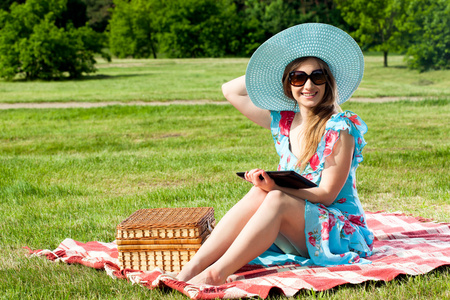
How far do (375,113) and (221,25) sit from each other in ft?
Answer: 131

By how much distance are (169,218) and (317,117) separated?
44.4 inches

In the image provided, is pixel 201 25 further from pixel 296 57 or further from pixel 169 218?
pixel 169 218

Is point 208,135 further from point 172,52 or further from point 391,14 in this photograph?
point 172,52

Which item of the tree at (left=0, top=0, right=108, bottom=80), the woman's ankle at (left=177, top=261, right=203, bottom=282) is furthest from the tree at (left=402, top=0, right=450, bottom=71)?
the woman's ankle at (left=177, top=261, right=203, bottom=282)

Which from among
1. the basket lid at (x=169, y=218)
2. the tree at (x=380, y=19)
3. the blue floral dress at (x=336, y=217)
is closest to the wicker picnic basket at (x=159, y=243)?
the basket lid at (x=169, y=218)

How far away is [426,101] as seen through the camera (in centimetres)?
1313

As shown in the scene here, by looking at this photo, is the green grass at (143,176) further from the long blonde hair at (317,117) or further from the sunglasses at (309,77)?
the sunglasses at (309,77)

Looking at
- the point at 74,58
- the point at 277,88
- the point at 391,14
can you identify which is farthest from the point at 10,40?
the point at 277,88

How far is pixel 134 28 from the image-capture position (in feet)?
169

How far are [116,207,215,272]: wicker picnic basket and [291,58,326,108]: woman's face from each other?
0.97 m

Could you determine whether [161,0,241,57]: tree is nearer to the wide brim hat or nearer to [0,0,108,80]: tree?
[0,0,108,80]: tree

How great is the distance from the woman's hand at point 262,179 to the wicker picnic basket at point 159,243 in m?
0.46

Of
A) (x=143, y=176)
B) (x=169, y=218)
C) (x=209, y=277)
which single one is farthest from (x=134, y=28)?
(x=209, y=277)

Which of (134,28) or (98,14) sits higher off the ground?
(98,14)
